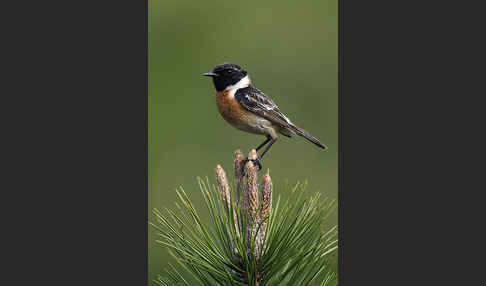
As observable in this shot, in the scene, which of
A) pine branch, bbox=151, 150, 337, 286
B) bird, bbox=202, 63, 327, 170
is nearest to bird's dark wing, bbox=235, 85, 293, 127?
bird, bbox=202, 63, 327, 170

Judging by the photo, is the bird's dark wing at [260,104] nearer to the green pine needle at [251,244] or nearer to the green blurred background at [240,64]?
the green blurred background at [240,64]

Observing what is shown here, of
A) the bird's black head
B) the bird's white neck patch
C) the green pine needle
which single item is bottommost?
the green pine needle

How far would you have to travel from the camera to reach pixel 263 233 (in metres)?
2.04

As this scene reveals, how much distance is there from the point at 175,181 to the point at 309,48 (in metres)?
1.02

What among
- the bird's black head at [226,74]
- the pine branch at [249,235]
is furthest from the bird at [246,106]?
the pine branch at [249,235]

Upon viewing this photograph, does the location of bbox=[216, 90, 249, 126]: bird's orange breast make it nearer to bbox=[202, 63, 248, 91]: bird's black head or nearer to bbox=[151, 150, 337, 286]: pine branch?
bbox=[202, 63, 248, 91]: bird's black head

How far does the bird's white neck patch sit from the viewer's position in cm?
273

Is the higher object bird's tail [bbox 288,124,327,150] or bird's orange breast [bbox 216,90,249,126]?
Result: bird's orange breast [bbox 216,90,249,126]

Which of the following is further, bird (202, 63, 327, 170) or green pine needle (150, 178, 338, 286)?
bird (202, 63, 327, 170)

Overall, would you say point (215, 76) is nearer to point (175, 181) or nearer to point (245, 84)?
point (245, 84)

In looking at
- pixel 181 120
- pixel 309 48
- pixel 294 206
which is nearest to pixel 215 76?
pixel 181 120

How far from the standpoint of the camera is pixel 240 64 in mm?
2666

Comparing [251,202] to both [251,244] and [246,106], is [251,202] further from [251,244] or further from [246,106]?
[246,106]

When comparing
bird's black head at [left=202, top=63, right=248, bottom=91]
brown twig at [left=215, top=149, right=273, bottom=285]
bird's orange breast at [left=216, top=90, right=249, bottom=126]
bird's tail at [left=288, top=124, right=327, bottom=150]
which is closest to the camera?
brown twig at [left=215, top=149, right=273, bottom=285]
